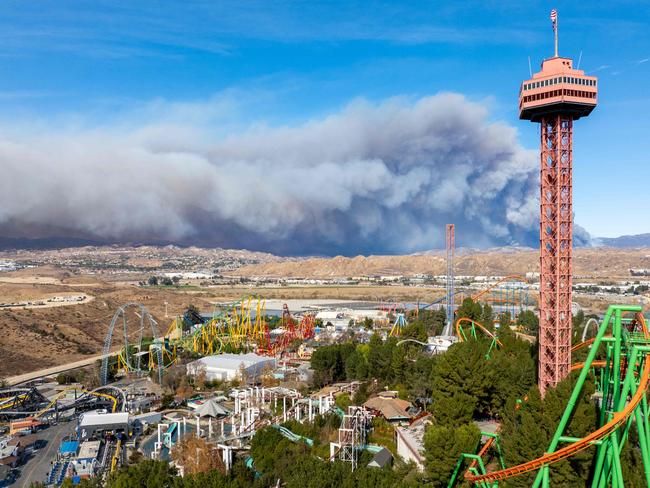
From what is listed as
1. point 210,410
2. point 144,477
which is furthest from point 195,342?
point 144,477

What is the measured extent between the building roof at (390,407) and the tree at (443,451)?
1127cm

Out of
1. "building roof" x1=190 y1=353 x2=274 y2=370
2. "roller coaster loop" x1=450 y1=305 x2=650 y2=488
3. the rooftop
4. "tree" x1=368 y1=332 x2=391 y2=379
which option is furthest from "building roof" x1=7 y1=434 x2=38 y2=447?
"roller coaster loop" x1=450 y1=305 x2=650 y2=488

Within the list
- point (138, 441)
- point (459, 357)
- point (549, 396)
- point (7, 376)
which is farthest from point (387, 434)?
point (7, 376)

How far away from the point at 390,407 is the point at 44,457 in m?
22.1

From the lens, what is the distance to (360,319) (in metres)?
94.0

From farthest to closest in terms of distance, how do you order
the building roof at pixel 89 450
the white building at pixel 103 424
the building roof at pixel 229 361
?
1. the building roof at pixel 229 361
2. the white building at pixel 103 424
3. the building roof at pixel 89 450

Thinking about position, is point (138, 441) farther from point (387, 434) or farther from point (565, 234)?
point (565, 234)

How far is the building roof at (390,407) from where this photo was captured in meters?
35.3

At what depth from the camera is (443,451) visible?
926 inches

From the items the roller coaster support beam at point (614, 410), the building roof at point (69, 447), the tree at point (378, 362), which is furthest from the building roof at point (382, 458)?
the building roof at point (69, 447)

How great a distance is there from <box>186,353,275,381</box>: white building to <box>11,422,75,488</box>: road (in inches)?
566

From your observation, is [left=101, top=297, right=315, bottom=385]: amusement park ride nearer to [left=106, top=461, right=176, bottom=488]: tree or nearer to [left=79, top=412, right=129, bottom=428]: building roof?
[left=79, top=412, right=129, bottom=428]: building roof

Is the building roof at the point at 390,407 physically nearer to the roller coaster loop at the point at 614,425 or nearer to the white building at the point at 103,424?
the roller coaster loop at the point at 614,425

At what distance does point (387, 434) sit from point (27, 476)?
21.0 metres
